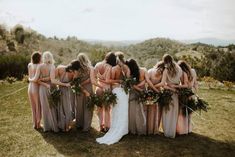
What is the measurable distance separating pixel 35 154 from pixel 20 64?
16480 mm

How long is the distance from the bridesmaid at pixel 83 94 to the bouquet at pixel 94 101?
0.54 feet

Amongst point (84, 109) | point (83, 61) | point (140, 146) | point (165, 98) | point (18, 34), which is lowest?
point (140, 146)

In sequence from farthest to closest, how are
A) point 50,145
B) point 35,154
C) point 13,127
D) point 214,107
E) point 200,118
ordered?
point 214,107 → point 200,118 → point 13,127 → point 50,145 → point 35,154

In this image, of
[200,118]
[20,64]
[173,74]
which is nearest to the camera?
[173,74]

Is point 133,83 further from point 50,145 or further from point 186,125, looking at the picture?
point 50,145

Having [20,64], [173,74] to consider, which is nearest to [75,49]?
[20,64]

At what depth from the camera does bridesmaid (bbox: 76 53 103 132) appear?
8.33m

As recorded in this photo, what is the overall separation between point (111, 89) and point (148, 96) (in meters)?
1.00

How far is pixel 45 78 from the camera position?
27.7 ft

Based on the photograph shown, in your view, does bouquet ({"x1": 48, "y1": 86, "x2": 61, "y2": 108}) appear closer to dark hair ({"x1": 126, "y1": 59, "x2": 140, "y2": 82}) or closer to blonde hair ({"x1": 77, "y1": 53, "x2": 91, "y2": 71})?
blonde hair ({"x1": 77, "y1": 53, "x2": 91, "y2": 71})

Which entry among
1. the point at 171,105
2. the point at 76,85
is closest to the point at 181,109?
the point at 171,105

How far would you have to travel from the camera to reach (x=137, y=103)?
326 inches

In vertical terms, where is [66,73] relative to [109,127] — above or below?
above

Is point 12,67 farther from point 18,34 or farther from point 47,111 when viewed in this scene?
point 18,34
